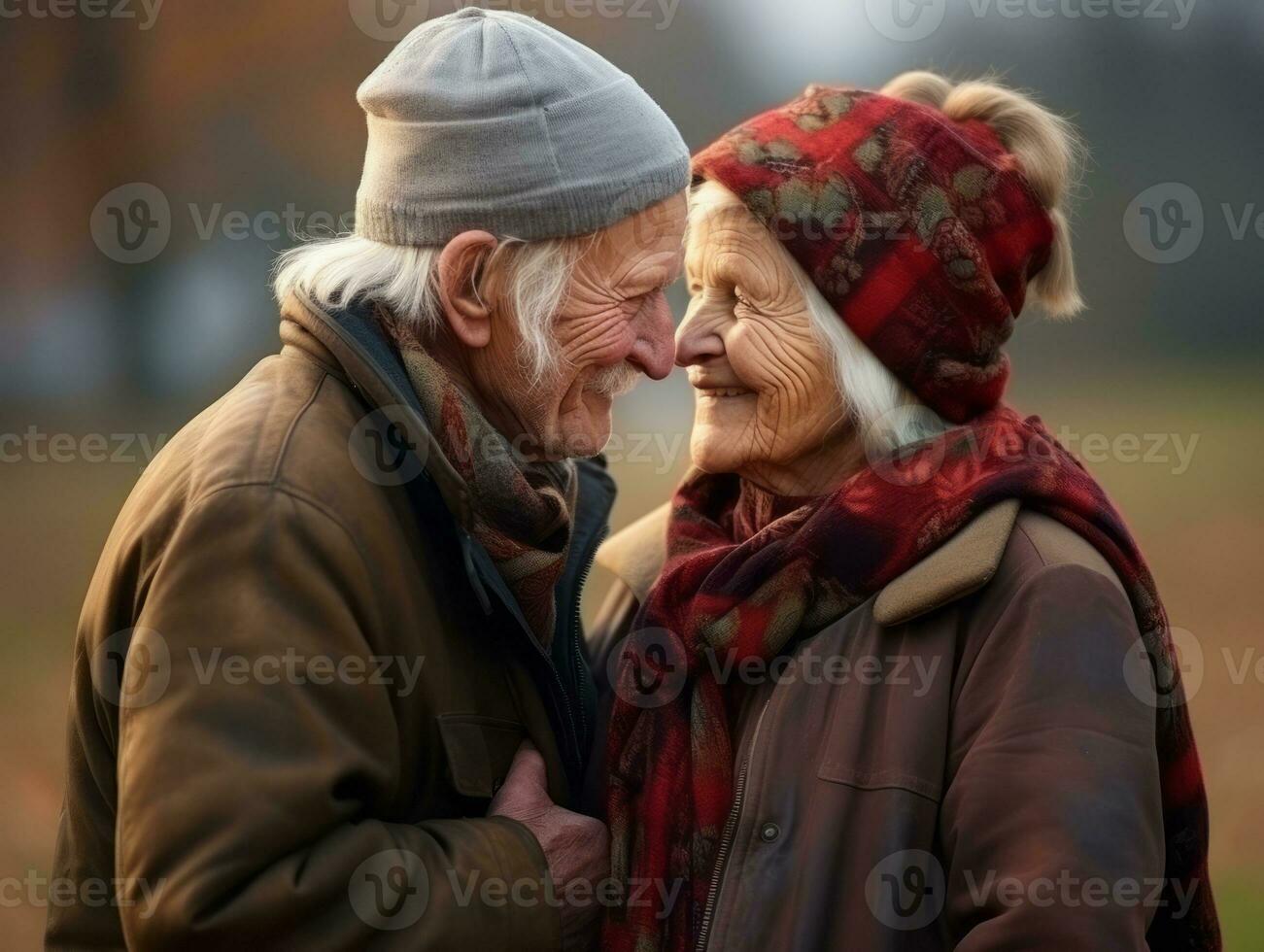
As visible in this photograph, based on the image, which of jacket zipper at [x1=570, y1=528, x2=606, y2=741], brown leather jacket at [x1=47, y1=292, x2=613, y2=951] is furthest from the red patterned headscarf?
brown leather jacket at [x1=47, y1=292, x2=613, y2=951]

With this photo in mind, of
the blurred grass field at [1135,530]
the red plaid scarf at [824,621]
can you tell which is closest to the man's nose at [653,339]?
the red plaid scarf at [824,621]

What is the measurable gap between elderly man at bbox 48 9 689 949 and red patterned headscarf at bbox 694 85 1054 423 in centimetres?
22

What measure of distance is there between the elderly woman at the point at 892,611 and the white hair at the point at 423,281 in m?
0.38

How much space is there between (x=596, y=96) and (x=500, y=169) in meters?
0.22

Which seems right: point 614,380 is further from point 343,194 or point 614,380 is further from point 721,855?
point 343,194

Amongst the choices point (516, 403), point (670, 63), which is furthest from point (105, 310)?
point (516, 403)

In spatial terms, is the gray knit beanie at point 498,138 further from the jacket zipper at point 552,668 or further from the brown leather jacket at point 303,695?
the jacket zipper at point 552,668

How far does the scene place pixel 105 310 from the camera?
7.45m

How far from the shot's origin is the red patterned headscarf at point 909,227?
229 cm

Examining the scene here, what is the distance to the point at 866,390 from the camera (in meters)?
2.36

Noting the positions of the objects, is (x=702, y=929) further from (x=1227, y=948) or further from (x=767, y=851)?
(x=1227, y=948)

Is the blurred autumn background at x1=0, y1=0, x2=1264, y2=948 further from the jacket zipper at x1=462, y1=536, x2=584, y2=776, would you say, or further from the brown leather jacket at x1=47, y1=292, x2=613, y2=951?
the brown leather jacket at x1=47, y1=292, x2=613, y2=951

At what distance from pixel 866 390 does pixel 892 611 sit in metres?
0.45

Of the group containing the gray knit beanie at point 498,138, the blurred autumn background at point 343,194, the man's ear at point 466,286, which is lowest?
the blurred autumn background at point 343,194
